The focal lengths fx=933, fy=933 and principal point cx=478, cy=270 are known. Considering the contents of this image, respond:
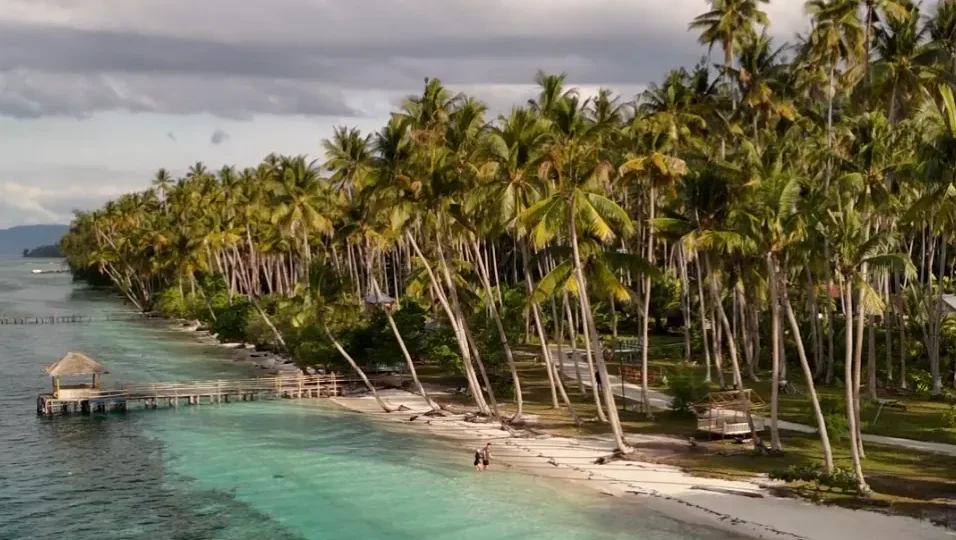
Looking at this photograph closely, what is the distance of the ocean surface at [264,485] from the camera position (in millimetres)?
27375

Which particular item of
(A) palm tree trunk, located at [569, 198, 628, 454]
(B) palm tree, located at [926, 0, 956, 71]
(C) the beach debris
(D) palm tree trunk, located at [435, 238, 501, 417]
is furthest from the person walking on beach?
(B) palm tree, located at [926, 0, 956, 71]

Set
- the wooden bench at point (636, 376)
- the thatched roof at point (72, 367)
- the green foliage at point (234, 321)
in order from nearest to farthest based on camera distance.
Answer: the thatched roof at point (72, 367), the wooden bench at point (636, 376), the green foliage at point (234, 321)

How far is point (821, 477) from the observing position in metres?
26.9

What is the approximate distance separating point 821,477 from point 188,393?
3457 centimetres

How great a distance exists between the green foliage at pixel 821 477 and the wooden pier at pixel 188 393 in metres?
28.8

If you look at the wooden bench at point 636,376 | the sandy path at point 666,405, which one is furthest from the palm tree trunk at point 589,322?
the wooden bench at point 636,376

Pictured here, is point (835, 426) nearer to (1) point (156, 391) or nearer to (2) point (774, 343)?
(2) point (774, 343)

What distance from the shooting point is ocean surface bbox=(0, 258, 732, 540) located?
2738cm

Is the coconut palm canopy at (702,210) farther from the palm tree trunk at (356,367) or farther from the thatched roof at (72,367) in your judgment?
the thatched roof at (72,367)

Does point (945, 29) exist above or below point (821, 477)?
above

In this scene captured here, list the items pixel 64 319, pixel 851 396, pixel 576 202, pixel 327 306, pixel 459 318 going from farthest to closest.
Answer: pixel 64 319
pixel 327 306
pixel 459 318
pixel 576 202
pixel 851 396

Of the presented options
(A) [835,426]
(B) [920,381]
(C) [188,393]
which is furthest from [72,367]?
(B) [920,381]

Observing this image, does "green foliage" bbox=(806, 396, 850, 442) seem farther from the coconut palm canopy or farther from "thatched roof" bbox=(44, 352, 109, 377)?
"thatched roof" bbox=(44, 352, 109, 377)

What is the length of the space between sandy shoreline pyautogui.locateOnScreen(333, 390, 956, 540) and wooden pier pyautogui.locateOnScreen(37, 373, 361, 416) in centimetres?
1113
